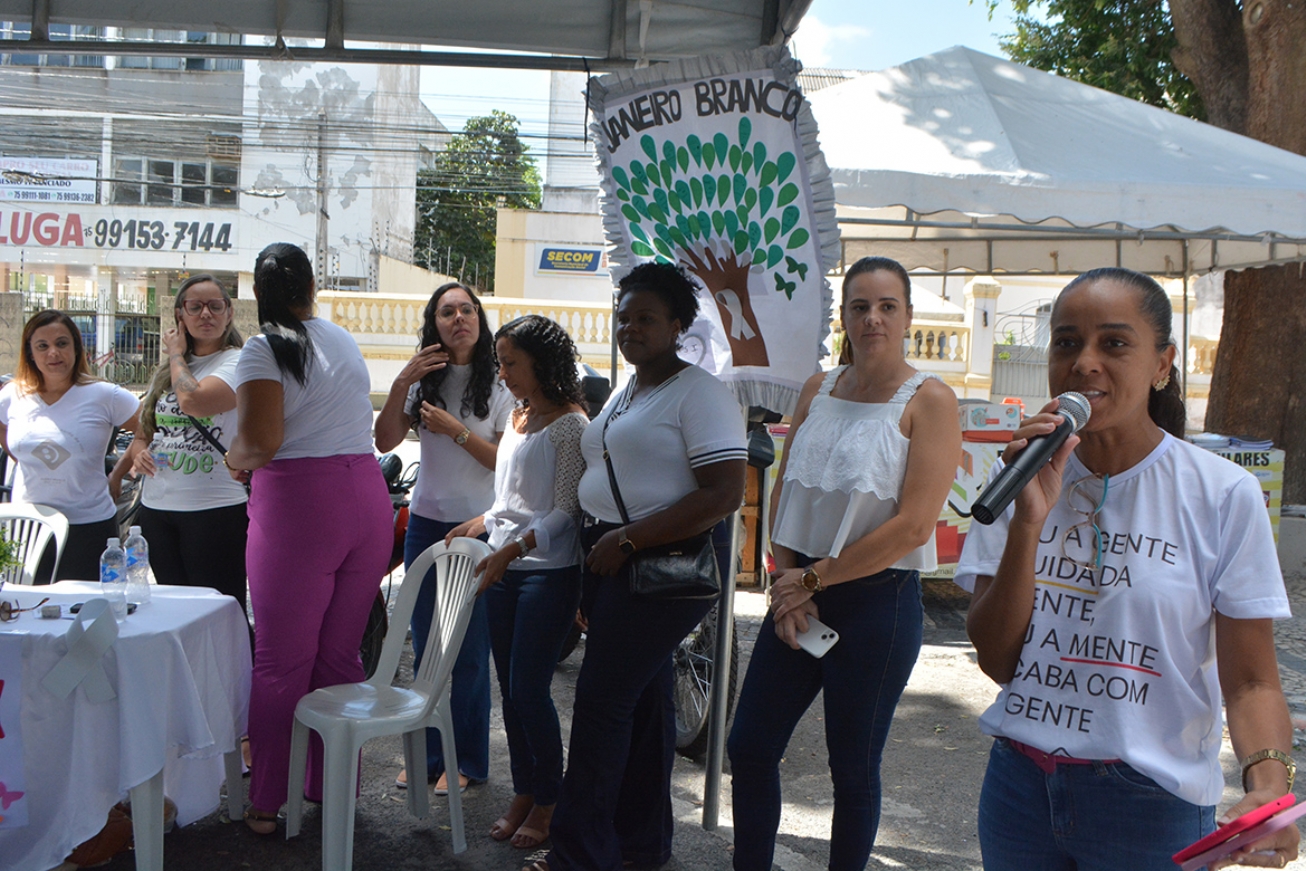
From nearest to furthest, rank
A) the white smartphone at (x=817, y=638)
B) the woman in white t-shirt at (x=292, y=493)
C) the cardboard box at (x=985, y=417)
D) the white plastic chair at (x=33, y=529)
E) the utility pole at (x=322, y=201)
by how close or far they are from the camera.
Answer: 1. the white smartphone at (x=817, y=638)
2. the woman in white t-shirt at (x=292, y=493)
3. the white plastic chair at (x=33, y=529)
4. the cardboard box at (x=985, y=417)
5. the utility pole at (x=322, y=201)

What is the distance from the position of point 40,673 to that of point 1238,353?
29.7ft

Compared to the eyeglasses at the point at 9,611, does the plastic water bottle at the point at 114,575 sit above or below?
above

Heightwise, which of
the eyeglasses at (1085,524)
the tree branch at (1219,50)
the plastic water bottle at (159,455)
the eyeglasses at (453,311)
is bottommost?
the plastic water bottle at (159,455)

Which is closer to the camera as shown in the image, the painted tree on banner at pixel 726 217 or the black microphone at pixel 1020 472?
the black microphone at pixel 1020 472

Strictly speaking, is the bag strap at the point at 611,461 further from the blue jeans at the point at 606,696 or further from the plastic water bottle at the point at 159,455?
the plastic water bottle at the point at 159,455

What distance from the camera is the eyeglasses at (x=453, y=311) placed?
4082 mm

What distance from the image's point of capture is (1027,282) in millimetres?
21156

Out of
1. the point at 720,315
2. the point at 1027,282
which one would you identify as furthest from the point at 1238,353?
the point at 1027,282

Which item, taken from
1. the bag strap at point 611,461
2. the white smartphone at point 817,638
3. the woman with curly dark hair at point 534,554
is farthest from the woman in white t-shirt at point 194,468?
the white smartphone at point 817,638

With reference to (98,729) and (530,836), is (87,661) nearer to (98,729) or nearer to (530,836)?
(98,729)

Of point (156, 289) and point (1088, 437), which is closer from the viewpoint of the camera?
point (1088, 437)

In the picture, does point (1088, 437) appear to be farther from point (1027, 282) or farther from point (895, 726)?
point (1027, 282)

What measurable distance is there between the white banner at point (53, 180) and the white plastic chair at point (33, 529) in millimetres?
28328

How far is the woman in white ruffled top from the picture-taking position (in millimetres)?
2734
